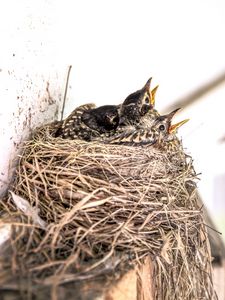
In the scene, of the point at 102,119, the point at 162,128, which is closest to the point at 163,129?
the point at 162,128

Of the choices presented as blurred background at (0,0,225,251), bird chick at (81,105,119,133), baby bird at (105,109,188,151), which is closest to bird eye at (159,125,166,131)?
baby bird at (105,109,188,151)

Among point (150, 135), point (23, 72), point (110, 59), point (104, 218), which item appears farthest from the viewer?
point (110, 59)

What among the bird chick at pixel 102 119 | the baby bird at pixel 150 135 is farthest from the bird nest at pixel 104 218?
the bird chick at pixel 102 119

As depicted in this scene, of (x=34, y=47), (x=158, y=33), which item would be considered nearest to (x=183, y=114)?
(x=158, y=33)

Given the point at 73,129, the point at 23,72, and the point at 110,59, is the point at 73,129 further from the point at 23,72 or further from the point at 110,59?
the point at 110,59

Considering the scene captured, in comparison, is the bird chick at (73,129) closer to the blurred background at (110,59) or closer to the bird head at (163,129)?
the blurred background at (110,59)
